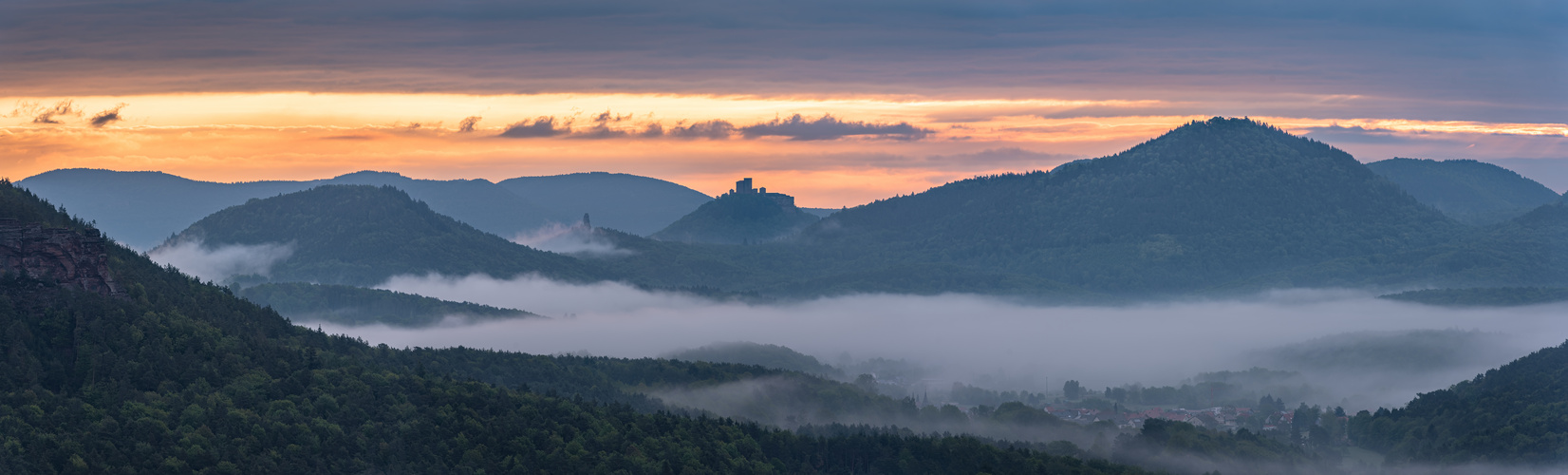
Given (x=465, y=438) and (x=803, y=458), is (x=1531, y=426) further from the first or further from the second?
(x=465, y=438)

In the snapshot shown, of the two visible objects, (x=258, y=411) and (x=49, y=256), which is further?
(x=258, y=411)

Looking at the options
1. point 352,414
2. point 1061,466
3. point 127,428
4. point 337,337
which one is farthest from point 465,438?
point 1061,466

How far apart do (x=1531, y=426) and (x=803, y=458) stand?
329 feet

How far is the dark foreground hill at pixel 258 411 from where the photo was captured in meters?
112

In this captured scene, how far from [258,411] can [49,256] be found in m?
20.2

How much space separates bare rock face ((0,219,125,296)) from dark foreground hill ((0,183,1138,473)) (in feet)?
0.56

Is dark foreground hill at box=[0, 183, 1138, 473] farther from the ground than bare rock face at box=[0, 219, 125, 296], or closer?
closer

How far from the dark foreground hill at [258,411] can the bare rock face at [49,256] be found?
17 centimetres

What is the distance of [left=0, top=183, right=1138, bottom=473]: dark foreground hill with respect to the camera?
11219 centimetres

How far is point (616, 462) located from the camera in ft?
455

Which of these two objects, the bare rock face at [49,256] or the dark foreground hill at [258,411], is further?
the bare rock face at [49,256]

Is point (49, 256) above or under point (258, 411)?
above

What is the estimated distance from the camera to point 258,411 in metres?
125

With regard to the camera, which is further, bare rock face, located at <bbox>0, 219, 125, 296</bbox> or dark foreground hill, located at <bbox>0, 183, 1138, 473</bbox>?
bare rock face, located at <bbox>0, 219, 125, 296</bbox>
